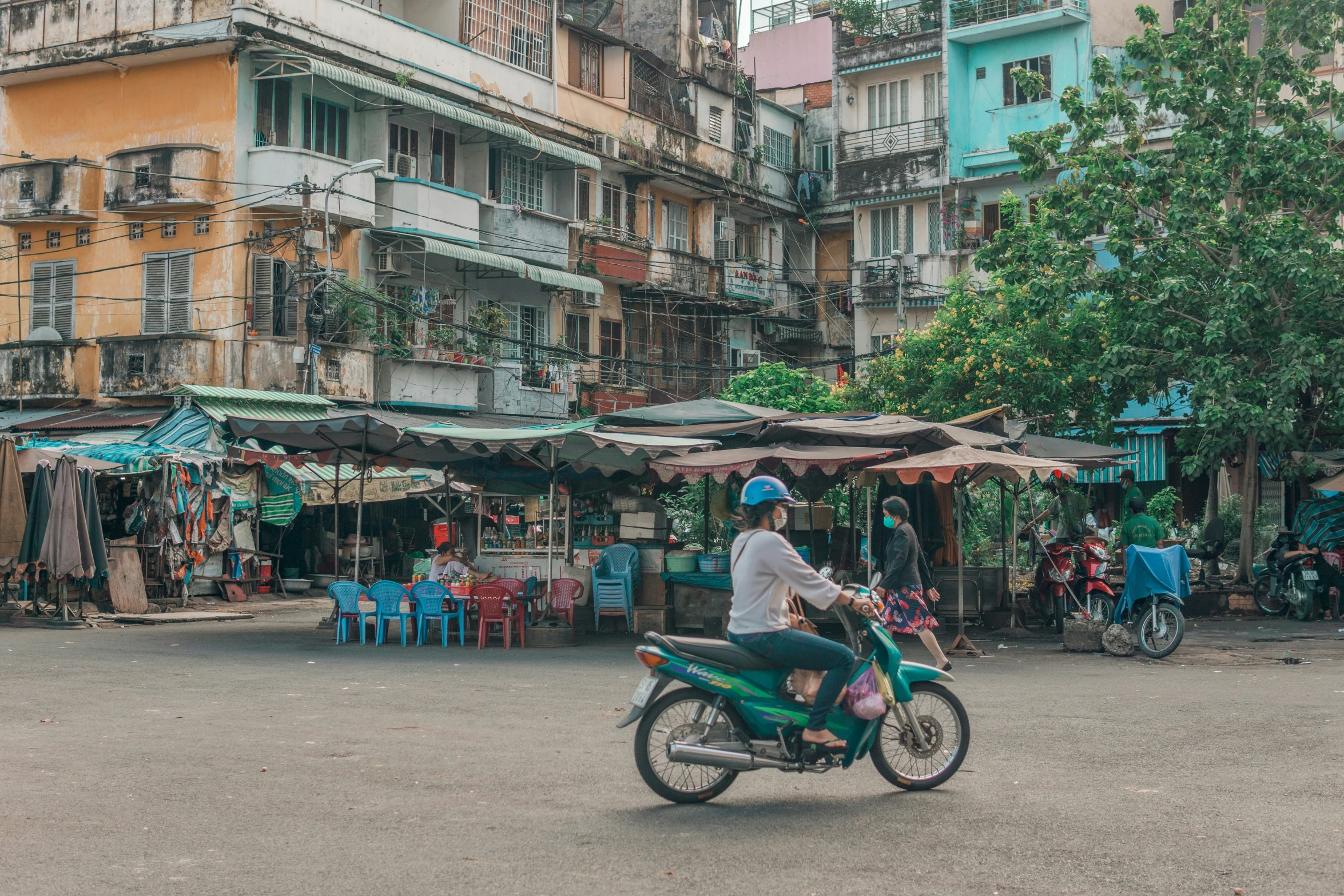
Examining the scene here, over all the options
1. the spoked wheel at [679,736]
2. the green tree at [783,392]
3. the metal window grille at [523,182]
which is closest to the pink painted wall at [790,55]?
the metal window grille at [523,182]

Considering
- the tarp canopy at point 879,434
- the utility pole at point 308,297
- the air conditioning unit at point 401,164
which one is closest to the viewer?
the tarp canopy at point 879,434

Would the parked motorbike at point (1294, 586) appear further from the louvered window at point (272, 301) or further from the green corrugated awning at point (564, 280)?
the louvered window at point (272, 301)

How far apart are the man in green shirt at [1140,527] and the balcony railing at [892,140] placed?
72.1 ft

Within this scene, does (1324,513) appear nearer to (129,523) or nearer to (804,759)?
(804,759)

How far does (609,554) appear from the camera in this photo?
17438mm

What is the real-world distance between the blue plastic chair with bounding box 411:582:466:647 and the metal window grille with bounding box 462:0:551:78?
59.1 feet

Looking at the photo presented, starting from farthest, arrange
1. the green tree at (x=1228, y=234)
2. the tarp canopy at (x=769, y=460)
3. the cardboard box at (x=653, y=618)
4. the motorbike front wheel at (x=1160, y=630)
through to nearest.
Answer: the green tree at (x=1228, y=234) → the cardboard box at (x=653, y=618) → the tarp canopy at (x=769, y=460) → the motorbike front wheel at (x=1160, y=630)

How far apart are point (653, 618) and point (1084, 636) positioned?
5113 mm

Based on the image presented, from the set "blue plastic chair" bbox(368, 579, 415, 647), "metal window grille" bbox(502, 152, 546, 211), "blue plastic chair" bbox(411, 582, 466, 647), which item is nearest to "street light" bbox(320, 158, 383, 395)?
"metal window grille" bbox(502, 152, 546, 211)

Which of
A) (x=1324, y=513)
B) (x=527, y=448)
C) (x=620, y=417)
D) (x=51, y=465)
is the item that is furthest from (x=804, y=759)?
(x=1324, y=513)

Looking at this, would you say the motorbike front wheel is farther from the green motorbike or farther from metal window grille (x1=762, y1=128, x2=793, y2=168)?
metal window grille (x1=762, y1=128, x2=793, y2=168)

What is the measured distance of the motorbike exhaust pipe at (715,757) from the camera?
6.88 metres

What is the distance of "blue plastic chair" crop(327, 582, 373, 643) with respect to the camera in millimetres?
16172

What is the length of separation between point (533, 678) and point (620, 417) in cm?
658
